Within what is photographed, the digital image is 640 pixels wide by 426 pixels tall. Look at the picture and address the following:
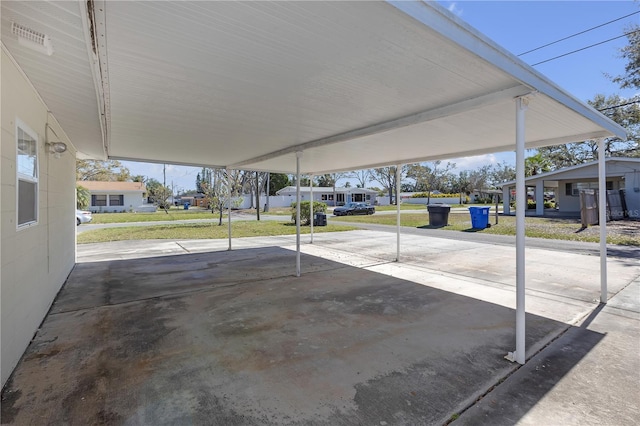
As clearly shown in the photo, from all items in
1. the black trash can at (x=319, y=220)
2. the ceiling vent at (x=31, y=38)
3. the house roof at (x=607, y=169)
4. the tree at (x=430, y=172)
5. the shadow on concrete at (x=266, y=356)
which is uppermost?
the tree at (x=430, y=172)

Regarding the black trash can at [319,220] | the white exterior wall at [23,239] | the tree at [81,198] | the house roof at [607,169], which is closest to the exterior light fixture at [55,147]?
the white exterior wall at [23,239]

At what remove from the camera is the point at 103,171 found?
3944 cm

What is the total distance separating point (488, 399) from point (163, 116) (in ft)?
15.6

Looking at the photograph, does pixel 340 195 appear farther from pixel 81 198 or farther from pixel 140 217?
pixel 81 198

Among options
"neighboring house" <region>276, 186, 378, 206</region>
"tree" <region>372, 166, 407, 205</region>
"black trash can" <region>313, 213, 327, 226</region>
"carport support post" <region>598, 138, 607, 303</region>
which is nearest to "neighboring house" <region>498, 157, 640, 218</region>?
"black trash can" <region>313, 213, 327, 226</region>

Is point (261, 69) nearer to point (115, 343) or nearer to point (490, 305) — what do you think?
point (115, 343)

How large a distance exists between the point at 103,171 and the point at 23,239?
44.0 m

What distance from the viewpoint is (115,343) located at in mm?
3303

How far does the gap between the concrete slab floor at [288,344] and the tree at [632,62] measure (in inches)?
586

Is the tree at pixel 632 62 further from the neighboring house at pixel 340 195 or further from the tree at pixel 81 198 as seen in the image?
the tree at pixel 81 198

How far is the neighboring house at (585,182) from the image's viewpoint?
16172 mm

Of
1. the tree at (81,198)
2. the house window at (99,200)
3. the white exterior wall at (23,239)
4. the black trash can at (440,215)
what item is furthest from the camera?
the house window at (99,200)

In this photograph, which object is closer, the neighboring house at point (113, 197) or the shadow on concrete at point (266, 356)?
the shadow on concrete at point (266, 356)

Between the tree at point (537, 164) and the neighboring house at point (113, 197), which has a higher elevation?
the tree at point (537, 164)
